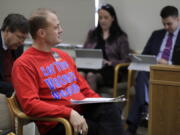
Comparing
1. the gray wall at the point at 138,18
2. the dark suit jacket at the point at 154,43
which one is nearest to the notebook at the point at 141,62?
the dark suit jacket at the point at 154,43

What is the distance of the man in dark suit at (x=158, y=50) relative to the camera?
11.7 ft

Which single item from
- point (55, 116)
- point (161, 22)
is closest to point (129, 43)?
point (161, 22)

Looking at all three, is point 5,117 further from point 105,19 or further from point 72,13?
point 72,13

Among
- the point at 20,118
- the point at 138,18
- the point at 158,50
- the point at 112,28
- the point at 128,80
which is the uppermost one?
the point at 138,18

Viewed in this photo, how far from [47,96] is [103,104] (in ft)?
1.07

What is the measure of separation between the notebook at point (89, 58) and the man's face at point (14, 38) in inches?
43.3

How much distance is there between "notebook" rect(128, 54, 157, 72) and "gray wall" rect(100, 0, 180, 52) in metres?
0.56

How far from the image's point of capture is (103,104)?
2.24m

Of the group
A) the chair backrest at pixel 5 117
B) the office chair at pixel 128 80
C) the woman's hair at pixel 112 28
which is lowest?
the office chair at pixel 128 80

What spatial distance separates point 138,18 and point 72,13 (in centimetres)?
83

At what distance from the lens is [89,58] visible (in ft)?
12.8

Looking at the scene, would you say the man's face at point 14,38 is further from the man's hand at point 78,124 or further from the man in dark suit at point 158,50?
the man in dark suit at point 158,50

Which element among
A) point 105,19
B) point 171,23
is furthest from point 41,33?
point 105,19

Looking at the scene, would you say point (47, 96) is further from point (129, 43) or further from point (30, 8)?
point (30, 8)
